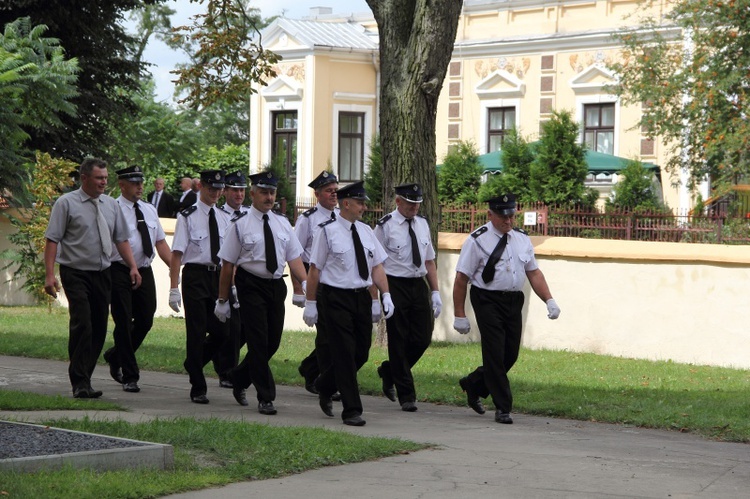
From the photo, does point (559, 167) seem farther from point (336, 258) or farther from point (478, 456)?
point (478, 456)

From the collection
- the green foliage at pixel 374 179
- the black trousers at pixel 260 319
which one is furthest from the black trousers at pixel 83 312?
the green foliage at pixel 374 179

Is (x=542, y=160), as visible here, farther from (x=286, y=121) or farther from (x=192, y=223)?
(x=192, y=223)

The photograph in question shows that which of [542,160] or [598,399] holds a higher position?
[542,160]

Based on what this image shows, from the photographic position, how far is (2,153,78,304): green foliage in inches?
829

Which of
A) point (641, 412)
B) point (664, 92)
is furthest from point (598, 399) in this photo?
point (664, 92)

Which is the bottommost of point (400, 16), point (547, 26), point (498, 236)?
point (498, 236)

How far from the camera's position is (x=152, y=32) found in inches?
2530

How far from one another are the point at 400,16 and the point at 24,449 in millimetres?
10149

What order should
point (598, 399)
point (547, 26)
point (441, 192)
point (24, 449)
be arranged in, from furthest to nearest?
1. point (547, 26)
2. point (441, 192)
3. point (598, 399)
4. point (24, 449)

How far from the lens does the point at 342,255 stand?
1082cm

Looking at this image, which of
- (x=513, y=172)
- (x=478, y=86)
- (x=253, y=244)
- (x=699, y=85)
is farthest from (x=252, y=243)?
(x=478, y=86)

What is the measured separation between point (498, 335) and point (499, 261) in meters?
0.62

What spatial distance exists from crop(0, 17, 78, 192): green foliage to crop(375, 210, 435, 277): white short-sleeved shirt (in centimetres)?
337

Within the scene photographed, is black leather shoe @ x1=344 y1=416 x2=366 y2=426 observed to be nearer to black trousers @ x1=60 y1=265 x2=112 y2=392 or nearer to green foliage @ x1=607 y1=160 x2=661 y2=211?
black trousers @ x1=60 y1=265 x2=112 y2=392
